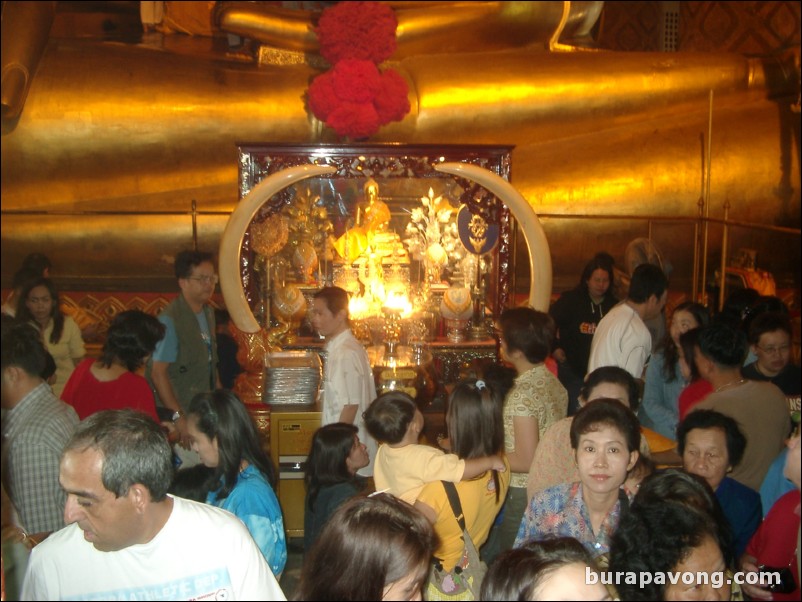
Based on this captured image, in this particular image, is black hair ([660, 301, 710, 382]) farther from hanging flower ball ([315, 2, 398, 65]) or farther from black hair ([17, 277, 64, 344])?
hanging flower ball ([315, 2, 398, 65])

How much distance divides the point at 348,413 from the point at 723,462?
5.39ft

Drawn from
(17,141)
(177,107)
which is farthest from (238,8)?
(17,141)

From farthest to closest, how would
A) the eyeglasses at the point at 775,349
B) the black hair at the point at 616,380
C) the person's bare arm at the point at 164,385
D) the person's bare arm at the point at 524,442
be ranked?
the person's bare arm at the point at 164,385 < the eyeglasses at the point at 775,349 < the person's bare arm at the point at 524,442 < the black hair at the point at 616,380

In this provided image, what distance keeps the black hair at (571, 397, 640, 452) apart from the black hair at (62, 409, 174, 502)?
1000 millimetres

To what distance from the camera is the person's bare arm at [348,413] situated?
3.77 m

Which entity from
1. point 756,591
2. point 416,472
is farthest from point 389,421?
point 756,591

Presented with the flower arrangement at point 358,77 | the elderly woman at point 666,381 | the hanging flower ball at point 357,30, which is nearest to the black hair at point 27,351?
the elderly woman at point 666,381

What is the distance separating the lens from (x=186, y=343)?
4125 millimetres

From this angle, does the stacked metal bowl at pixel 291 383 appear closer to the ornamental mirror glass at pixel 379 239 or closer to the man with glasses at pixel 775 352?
the ornamental mirror glass at pixel 379 239

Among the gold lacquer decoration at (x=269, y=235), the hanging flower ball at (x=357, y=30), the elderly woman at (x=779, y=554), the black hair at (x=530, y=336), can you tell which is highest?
the hanging flower ball at (x=357, y=30)

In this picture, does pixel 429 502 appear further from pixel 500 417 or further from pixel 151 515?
pixel 151 515

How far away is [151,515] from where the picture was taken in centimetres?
172

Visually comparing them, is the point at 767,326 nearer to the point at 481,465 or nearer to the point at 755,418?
the point at 755,418

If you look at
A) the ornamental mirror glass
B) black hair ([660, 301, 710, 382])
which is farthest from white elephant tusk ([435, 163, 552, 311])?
black hair ([660, 301, 710, 382])
